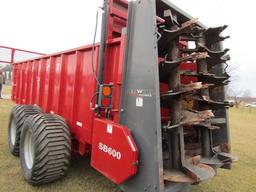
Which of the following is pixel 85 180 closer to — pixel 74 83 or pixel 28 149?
pixel 28 149

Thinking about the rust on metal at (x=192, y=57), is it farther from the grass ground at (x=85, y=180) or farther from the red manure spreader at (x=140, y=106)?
the grass ground at (x=85, y=180)

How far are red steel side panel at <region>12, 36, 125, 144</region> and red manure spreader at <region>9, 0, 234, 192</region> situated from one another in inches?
0.6

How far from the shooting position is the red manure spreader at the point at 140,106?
2.86 meters

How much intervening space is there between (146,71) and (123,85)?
1.36 ft

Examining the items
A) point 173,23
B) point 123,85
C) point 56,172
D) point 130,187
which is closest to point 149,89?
point 123,85

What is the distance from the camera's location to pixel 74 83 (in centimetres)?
418

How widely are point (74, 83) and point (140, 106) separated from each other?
1581 millimetres

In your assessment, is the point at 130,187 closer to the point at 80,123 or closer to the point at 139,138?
the point at 139,138

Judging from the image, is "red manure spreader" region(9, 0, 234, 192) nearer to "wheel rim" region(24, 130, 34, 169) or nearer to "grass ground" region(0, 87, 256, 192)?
"wheel rim" region(24, 130, 34, 169)

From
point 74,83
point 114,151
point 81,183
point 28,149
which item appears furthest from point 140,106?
point 28,149

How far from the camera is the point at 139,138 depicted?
9.60 feet

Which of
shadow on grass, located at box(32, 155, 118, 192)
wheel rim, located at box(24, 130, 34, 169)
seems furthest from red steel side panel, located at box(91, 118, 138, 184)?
wheel rim, located at box(24, 130, 34, 169)

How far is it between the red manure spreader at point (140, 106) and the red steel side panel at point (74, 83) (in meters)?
0.02

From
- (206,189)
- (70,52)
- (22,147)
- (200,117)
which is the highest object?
(70,52)
